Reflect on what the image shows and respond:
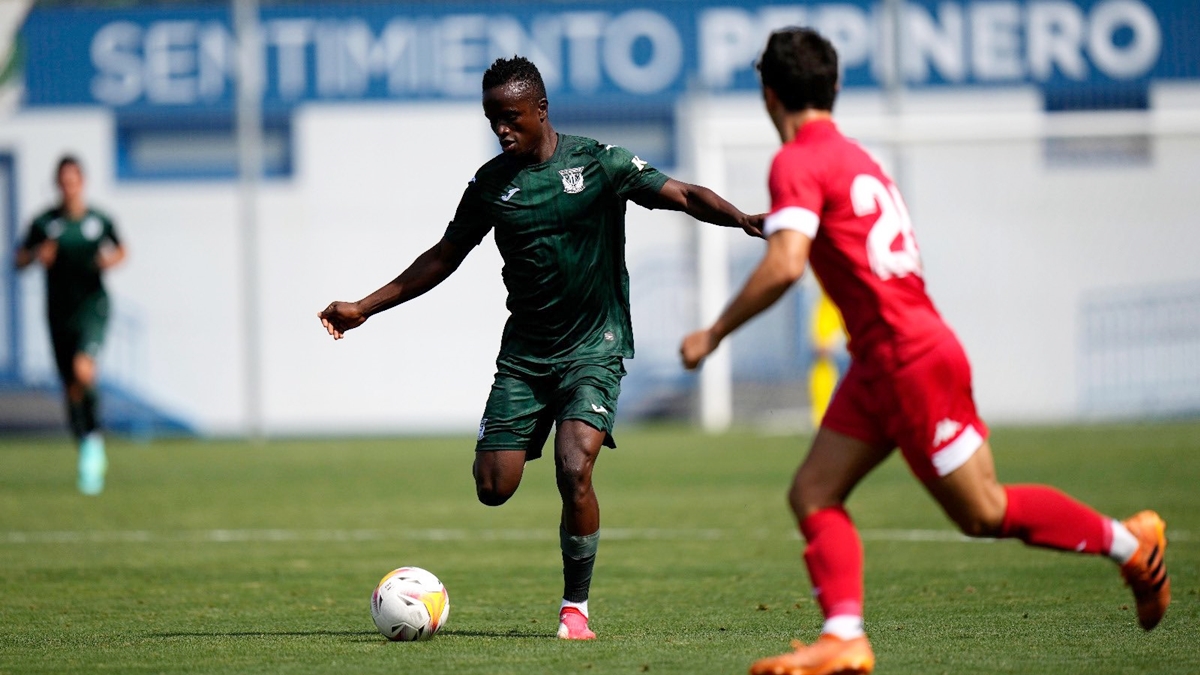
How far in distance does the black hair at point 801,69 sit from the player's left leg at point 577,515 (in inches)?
72.7

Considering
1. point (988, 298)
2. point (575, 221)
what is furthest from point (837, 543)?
point (988, 298)

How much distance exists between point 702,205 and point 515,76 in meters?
0.91

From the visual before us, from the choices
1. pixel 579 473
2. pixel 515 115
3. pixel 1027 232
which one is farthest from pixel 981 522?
pixel 1027 232

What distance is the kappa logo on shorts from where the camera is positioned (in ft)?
16.7

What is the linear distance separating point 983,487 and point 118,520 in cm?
802

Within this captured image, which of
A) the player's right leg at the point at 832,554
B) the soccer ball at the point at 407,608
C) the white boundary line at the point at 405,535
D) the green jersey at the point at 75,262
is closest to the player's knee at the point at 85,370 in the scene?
the green jersey at the point at 75,262

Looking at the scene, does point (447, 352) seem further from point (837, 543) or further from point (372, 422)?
point (837, 543)

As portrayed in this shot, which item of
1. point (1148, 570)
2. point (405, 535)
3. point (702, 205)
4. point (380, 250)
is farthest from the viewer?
point (380, 250)

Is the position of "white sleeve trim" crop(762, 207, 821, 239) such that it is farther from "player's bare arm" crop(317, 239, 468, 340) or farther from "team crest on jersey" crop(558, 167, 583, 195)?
"player's bare arm" crop(317, 239, 468, 340)

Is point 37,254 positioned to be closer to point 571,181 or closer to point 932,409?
point 571,181

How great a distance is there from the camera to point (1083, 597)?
7512 millimetres

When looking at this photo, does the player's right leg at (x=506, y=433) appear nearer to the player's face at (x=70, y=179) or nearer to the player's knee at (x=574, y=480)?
the player's knee at (x=574, y=480)

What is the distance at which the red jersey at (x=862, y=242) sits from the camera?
512 centimetres

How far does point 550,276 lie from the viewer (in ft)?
22.4
